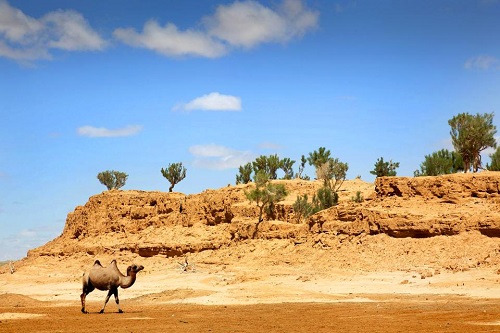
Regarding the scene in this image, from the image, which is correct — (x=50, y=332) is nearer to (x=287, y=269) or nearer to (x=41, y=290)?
(x=287, y=269)

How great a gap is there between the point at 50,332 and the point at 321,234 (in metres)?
25.9

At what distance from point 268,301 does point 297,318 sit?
24.4 ft

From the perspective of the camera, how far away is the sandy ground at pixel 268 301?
16797 millimetres

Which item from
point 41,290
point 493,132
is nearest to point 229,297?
point 41,290

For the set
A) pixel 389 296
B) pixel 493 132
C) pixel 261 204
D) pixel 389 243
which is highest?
pixel 493 132

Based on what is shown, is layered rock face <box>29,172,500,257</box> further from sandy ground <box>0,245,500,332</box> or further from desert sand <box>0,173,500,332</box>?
sandy ground <box>0,245,500,332</box>

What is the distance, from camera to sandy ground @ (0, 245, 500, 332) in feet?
55.1

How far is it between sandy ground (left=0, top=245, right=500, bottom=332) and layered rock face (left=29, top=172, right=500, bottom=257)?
3.66 metres

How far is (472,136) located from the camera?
4762 cm

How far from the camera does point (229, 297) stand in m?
28.0

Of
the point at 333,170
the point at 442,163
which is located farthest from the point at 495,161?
the point at 333,170

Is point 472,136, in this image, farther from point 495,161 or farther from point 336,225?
point 336,225

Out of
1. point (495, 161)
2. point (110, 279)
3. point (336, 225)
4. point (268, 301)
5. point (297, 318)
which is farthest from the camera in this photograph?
point (495, 161)

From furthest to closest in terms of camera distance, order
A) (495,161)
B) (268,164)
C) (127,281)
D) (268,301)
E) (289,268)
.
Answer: (268,164) < (495,161) < (289,268) < (268,301) < (127,281)
